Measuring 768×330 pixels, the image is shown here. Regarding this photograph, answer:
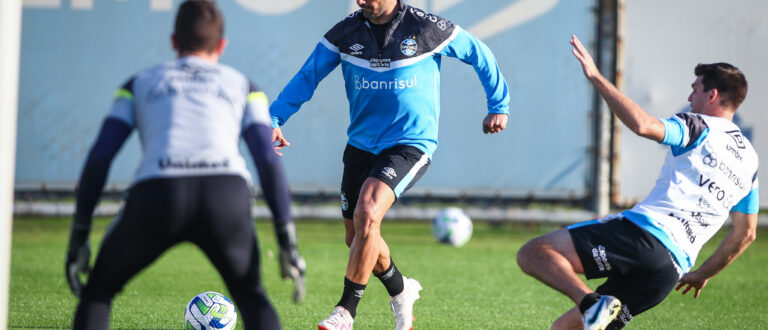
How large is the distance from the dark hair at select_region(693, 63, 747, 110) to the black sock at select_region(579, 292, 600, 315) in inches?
56.4

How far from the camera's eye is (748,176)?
5129 millimetres

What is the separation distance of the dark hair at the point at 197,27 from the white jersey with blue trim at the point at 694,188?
2513 mm

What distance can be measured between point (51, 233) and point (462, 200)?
7008mm

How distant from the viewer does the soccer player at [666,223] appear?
4.86m

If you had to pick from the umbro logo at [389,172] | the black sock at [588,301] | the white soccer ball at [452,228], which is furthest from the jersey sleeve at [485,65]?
the white soccer ball at [452,228]

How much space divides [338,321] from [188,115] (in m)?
2.22

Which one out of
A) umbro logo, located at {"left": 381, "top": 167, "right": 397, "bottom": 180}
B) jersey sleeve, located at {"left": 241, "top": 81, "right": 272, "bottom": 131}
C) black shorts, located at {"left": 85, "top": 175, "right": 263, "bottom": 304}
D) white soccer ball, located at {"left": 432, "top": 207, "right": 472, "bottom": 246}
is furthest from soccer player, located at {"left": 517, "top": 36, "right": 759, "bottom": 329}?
white soccer ball, located at {"left": 432, "top": 207, "right": 472, "bottom": 246}

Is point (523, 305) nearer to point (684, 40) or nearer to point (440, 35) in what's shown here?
point (440, 35)

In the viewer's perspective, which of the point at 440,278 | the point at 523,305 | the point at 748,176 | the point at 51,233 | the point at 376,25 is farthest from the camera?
the point at 51,233

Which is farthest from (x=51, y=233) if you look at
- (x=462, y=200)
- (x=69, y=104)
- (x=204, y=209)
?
(x=204, y=209)

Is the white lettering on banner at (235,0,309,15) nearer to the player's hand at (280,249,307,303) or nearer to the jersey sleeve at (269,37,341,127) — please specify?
the jersey sleeve at (269,37,341,127)

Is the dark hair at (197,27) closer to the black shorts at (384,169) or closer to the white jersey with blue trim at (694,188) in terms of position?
the black shorts at (384,169)

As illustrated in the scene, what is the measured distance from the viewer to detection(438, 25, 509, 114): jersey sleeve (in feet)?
21.0

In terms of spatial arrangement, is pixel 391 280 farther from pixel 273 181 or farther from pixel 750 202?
pixel 273 181
